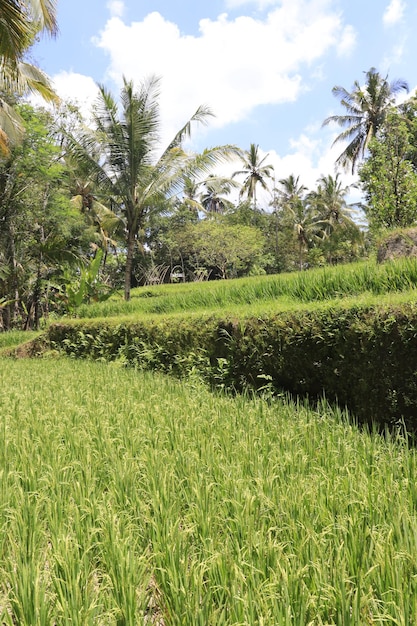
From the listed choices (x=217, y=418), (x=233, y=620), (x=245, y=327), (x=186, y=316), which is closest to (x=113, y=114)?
(x=186, y=316)

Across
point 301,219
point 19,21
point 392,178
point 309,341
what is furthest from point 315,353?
point 301,219

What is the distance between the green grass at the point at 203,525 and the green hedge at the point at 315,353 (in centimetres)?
63

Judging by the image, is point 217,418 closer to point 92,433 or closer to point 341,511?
point 92,433

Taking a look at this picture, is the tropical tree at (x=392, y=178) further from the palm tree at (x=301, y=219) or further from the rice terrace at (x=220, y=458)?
the palm tree at (x=301, y=219)

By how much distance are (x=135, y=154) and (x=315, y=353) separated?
1027cm

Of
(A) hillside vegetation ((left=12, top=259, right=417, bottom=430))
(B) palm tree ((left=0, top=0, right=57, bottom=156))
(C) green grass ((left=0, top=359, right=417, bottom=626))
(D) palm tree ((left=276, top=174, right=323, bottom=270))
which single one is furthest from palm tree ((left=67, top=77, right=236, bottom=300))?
(D) palm tree ((left=276, top=174, right=323, bottom=270))

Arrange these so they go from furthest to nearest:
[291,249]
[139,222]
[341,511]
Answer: [291,249] → [139,222] → [341,511]

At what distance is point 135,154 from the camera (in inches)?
500

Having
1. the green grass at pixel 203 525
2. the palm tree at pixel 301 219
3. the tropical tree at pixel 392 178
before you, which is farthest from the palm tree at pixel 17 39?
the palm tree at pixel 301 219

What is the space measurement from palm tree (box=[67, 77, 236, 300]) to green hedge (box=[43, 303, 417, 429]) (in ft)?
22.7

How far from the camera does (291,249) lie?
3391 cm

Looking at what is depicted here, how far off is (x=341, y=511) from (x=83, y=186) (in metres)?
24.5

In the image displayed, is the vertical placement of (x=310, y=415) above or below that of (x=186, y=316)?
below

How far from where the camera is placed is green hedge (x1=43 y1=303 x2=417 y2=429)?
138 inches
